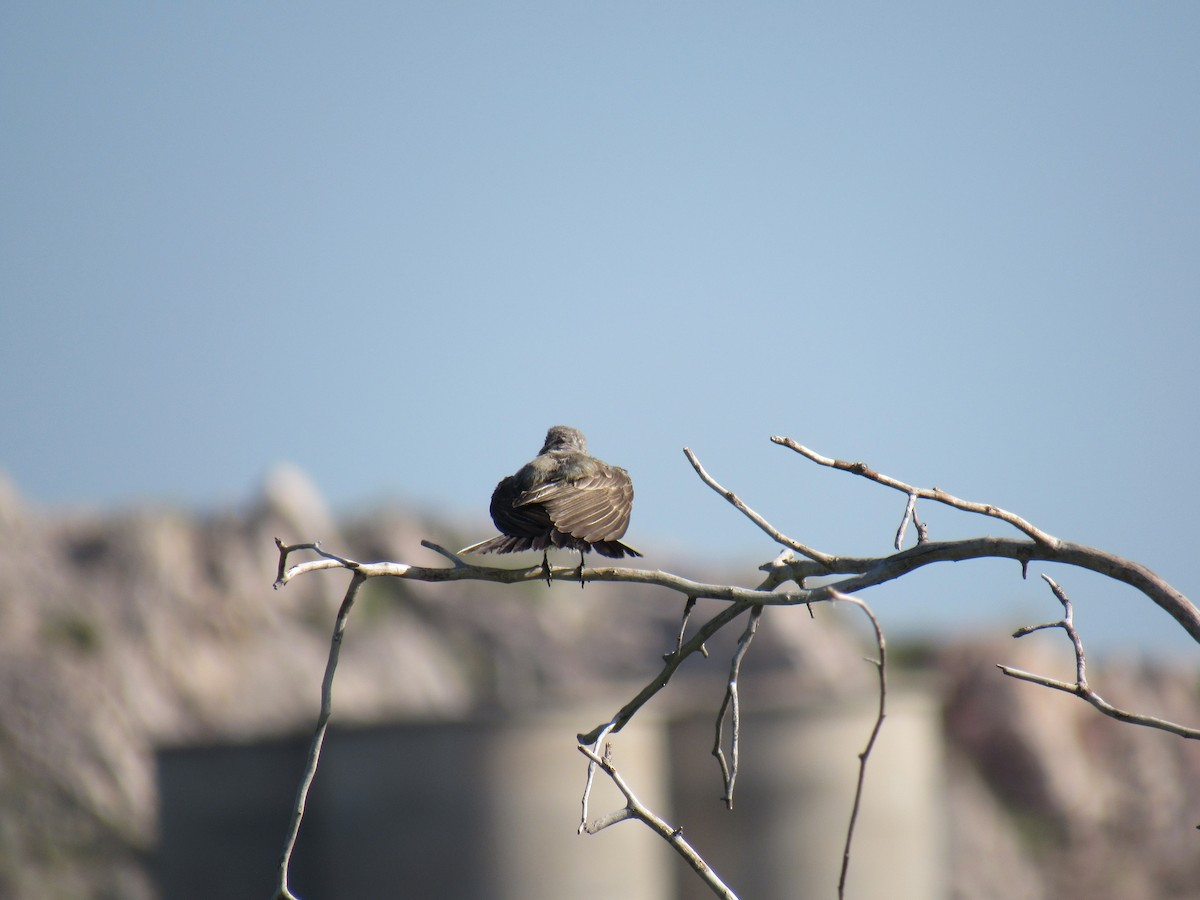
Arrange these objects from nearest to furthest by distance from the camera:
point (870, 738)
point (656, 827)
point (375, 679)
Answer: point (870, 738) < point (656, 827) < point (375, 679)

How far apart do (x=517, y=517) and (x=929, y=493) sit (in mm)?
2112

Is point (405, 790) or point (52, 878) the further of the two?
point (52, 878)

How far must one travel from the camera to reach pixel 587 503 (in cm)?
538

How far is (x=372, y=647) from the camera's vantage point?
27.7 metres

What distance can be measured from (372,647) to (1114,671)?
18.2m

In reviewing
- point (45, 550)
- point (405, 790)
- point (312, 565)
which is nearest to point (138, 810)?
point (45, 550)

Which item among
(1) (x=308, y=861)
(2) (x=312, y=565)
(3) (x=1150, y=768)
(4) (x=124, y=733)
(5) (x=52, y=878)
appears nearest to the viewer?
(2) (x=312, y=565)

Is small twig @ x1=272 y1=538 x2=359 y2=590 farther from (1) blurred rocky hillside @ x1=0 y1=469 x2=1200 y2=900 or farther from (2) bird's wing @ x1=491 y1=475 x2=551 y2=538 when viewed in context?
(1) blurred rocky hillside @ x1=0 y1=469 x2=1200 y2=900

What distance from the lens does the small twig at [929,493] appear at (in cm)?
343

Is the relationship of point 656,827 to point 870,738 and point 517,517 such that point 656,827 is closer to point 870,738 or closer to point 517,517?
point 870,738

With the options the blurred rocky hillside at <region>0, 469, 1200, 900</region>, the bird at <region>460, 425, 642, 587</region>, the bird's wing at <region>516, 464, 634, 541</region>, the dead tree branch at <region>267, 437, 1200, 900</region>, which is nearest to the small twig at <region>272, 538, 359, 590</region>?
the dead tree branch at <region>267, 437, 1200, 900</region>

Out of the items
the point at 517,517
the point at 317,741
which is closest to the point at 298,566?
the point at 317,741

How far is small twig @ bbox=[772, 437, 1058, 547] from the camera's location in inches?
135

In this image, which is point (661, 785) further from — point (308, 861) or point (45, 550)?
point (45, 550)
